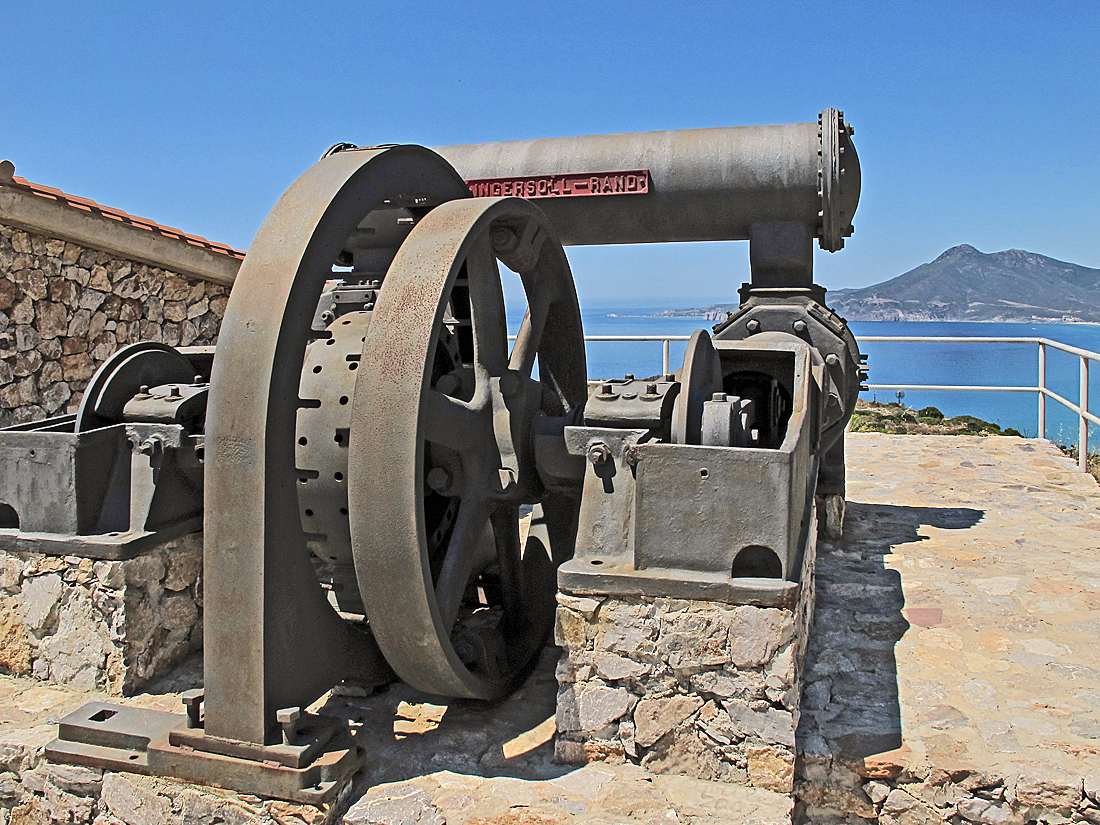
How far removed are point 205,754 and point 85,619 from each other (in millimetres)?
1089

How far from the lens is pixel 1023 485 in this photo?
23.6 ft

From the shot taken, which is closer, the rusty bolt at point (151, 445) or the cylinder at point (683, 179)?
the rusty bolt at point (151, 445)

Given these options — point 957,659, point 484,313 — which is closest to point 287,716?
point 484,313

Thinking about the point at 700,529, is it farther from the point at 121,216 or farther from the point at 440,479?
the point at 121,216

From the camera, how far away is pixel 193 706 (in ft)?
9.12

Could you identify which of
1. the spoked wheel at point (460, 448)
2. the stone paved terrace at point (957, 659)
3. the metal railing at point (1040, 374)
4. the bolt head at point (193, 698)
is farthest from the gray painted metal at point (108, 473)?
the metal railing at point (1040, 374)

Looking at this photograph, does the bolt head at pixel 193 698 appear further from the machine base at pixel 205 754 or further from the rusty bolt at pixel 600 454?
the rusty bolt at pixel 600 454

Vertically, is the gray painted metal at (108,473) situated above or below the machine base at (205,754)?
above

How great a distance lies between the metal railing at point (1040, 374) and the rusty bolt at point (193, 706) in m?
5.01

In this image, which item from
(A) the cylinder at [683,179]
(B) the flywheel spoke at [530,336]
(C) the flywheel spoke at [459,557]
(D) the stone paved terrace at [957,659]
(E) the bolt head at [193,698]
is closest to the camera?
(E) the bolt head at [193,698]

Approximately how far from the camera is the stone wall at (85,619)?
135 inches

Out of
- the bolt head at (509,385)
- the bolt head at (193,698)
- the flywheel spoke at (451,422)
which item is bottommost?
the bolt head at (193,698)

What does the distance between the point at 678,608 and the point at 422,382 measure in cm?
106

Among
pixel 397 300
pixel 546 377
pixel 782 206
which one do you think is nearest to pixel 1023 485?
pixel 782 206
